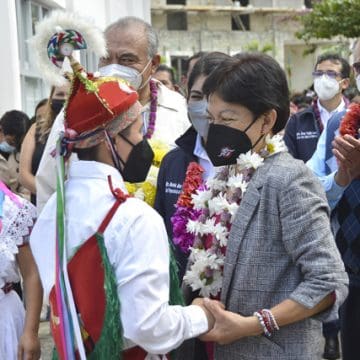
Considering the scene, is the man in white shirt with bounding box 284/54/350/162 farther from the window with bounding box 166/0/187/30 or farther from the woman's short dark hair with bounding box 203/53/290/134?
the window with bounding box 166/0/187/30

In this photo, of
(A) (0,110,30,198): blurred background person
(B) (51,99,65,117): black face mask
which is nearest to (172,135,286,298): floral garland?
(B) (51,99,65,117): black face mask

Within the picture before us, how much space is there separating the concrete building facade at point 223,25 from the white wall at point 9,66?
27577 millimetres

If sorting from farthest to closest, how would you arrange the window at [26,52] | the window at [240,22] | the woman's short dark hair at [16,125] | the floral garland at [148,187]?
1. the window at [240,22]
2. the window at [26,52]
3. the woman's short dark hair at [16,125]
4. the floral garland at [148,187]

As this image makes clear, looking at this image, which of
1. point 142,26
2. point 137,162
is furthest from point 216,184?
point 142,26

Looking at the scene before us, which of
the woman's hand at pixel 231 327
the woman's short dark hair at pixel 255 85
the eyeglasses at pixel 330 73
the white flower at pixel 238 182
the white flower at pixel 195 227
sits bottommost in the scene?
the woman's hand at pixel 231 327

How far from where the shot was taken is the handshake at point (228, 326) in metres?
2.29

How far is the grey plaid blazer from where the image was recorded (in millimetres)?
2277

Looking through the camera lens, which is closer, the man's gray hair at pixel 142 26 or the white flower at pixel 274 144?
the white flower at pixel 274 144

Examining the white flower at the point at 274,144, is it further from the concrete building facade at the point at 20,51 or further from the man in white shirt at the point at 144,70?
the concrete building facade at the point at 20,51

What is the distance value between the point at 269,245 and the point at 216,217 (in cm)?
38

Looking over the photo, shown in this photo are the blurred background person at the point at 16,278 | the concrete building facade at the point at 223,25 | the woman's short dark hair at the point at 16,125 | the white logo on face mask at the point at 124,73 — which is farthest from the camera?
the concrete building facade at the point at 223,25

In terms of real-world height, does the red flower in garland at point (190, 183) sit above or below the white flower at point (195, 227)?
above

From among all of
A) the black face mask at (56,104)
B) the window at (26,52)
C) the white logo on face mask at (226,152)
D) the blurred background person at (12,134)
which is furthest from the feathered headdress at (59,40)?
the window at (26,52)

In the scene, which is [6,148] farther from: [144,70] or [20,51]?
[20,51]
